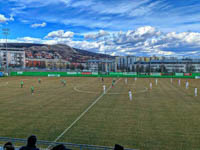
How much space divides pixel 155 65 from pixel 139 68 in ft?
45.8

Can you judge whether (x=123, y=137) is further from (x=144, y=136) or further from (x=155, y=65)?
(x=155, y=65)

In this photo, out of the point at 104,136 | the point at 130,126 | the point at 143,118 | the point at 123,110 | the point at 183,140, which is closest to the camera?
the point at 183,140

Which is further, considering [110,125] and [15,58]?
[15,58]

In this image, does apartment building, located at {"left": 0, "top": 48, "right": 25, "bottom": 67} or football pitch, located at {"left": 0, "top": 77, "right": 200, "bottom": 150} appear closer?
football pitch, located at {"left": 0, "top": 77, "right": 200, "bottom": 150}

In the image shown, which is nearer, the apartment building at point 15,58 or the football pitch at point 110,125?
the football pitch at point 110,125

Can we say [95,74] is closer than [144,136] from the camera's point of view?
No

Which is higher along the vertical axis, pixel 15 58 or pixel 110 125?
pixel 15 58

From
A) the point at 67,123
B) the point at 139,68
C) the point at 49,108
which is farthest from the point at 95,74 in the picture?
the point at 139,68

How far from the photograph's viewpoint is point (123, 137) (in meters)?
11.3

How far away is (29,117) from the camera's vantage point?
1581 centimetres

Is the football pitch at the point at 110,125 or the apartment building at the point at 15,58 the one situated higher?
the apartment building at the point at 15,58

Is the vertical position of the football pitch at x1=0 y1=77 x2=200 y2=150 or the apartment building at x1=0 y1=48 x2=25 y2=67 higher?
the apartment building at x1=0 y1=48 x2=25 y2=67

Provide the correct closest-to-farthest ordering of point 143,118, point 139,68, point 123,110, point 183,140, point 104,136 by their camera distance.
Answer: point 183,140 < point 104,136 < point 143,118 < point 123,110 < point 139,68

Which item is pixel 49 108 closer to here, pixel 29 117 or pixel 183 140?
pixel 29 117
